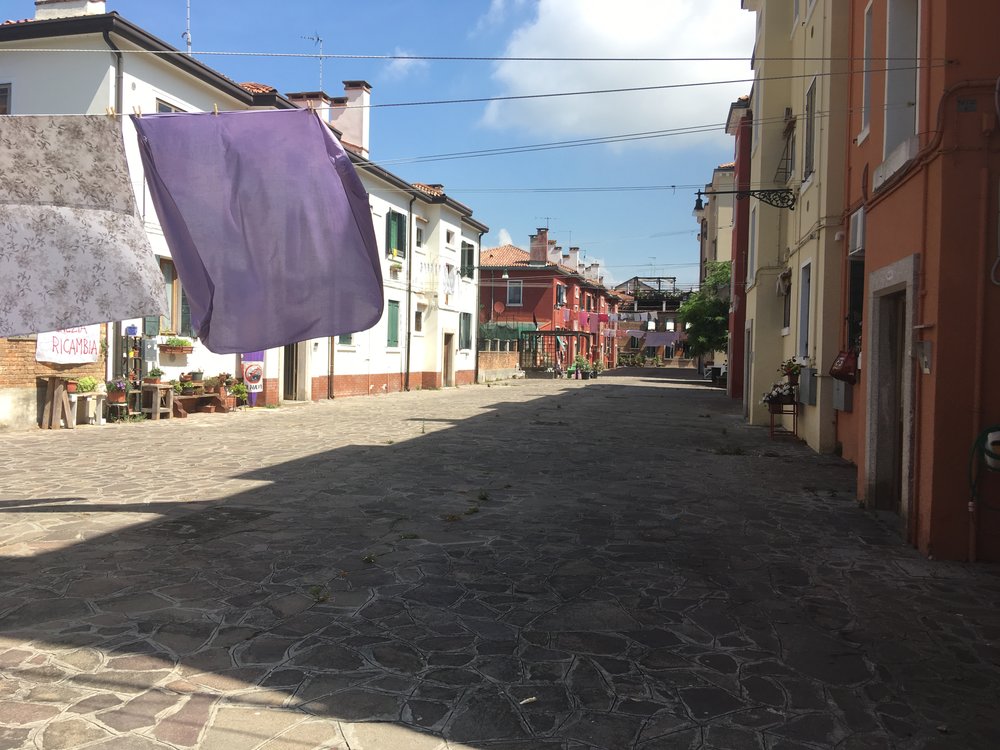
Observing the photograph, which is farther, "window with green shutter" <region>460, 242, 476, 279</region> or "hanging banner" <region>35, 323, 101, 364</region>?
"window with green shutter" <region>460, 242, 476, 279</region>

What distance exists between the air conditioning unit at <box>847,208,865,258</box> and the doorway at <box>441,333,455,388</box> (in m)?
23.6

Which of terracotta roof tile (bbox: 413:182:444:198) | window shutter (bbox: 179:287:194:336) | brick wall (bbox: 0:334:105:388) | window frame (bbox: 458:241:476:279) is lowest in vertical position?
brick wall (bbox: 0:334:105:388)

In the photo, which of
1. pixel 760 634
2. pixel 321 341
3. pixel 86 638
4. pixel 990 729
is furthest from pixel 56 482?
pixel 321 341

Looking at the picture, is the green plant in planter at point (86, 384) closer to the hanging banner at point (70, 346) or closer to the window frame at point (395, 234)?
the hanging banner at point (70, 346)

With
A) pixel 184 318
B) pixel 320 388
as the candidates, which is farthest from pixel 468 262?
pixel 184 318

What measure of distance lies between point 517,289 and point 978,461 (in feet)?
159

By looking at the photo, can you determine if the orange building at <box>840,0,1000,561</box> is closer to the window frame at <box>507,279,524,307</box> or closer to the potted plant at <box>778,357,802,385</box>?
the potted plant at <box>778,357,802,385</box>

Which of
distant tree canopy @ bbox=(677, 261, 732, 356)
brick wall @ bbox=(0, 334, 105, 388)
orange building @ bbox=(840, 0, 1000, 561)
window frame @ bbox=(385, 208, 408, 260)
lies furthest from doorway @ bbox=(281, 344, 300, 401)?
distant tree canopy @ bbox=(677, 261, 732, 356)

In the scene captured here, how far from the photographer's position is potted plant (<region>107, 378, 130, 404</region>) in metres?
15.0

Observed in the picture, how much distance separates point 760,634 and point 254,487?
5.85 m

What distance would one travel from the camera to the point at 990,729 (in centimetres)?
335

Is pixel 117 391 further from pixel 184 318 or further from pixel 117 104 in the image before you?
pixel 117 104

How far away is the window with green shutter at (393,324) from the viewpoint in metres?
27.7

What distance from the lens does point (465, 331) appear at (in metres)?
35.2
